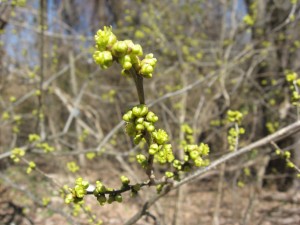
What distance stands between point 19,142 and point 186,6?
23.0 feet

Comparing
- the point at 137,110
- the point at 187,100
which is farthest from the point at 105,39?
the point at 187,100

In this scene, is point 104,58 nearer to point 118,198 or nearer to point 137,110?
point 137,110

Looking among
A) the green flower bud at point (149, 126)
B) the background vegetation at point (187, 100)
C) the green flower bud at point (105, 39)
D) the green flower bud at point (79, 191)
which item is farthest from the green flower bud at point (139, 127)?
the background vegetation at point (187, 100)

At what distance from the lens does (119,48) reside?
1064mm

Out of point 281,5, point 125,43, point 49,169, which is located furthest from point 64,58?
point 125,43

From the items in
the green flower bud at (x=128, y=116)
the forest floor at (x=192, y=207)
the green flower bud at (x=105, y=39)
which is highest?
the forest floor at (x=192, y=207)

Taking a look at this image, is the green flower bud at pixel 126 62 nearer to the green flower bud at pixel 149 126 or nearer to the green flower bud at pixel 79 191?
the green flower bud at pixel 149 126

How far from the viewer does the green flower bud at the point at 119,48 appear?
3.50ft

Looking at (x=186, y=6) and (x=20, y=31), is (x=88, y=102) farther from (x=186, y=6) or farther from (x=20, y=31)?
(x=186, y=6)

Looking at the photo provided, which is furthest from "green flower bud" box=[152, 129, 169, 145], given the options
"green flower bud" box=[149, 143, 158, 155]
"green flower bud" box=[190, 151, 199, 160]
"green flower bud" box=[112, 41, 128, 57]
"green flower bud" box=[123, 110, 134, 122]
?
"green flower bud" box=[112, 41, 128, 57]

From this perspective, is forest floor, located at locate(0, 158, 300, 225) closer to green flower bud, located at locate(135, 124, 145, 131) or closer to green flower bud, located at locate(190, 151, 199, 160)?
green flower bud, located at locate(190, 151, 199, 160)

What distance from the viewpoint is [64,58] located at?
1038 centimetres

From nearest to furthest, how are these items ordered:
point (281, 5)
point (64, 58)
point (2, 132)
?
1. point (281, 5)
2. point (2, 132)
3. point (64, 58)

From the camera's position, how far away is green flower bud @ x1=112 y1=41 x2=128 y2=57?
107 centimetres
